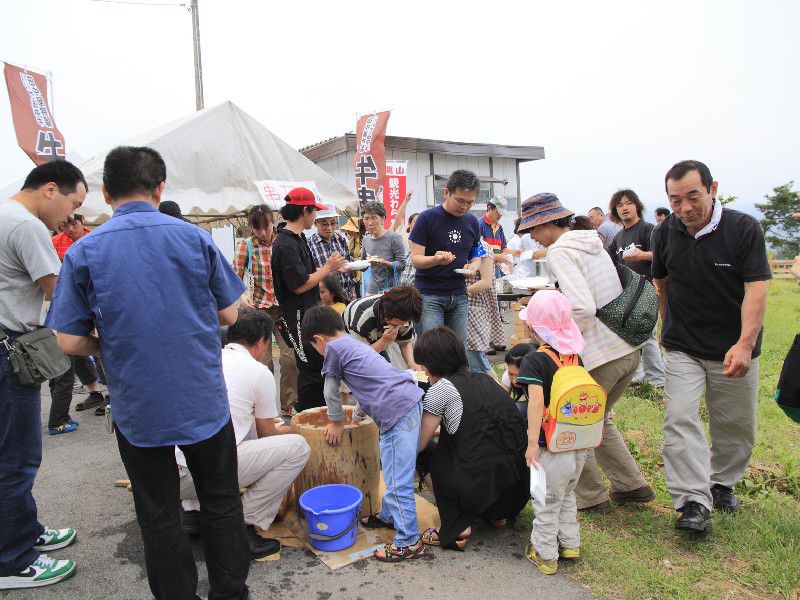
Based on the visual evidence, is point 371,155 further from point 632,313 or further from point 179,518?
point 179,518

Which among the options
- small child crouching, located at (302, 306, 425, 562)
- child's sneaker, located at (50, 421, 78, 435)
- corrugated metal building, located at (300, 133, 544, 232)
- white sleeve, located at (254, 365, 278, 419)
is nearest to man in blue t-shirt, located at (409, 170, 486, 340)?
small child crouching, located at (302, 306, 425, 562)

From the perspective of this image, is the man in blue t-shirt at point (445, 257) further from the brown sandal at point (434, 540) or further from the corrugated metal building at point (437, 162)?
the corrugated metal building at point (437, 162)

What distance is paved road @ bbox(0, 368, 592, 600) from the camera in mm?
2783

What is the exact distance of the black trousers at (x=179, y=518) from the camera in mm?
2240

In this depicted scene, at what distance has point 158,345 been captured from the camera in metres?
2.11

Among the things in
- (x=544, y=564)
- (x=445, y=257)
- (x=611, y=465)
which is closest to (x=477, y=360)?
(x=445, y=257)

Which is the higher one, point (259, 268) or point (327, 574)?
point (259, 268)

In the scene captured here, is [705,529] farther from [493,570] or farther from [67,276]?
[67,276]

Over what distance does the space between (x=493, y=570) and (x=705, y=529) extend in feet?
4.20

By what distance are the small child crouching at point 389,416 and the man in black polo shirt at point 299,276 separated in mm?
1102

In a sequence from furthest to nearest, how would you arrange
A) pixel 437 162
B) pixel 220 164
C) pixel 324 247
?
pixel 437 162 < pixel 220 164 < pixel 324 247

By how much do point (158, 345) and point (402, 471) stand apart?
1675 mm

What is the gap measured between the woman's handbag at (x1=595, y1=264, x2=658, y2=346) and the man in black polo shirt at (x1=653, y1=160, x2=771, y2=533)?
0.22 meters

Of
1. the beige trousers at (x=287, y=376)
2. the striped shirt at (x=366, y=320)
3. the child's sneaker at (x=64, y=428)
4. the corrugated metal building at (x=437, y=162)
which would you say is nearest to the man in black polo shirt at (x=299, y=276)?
the striped shirt at (x=366, y=320)
